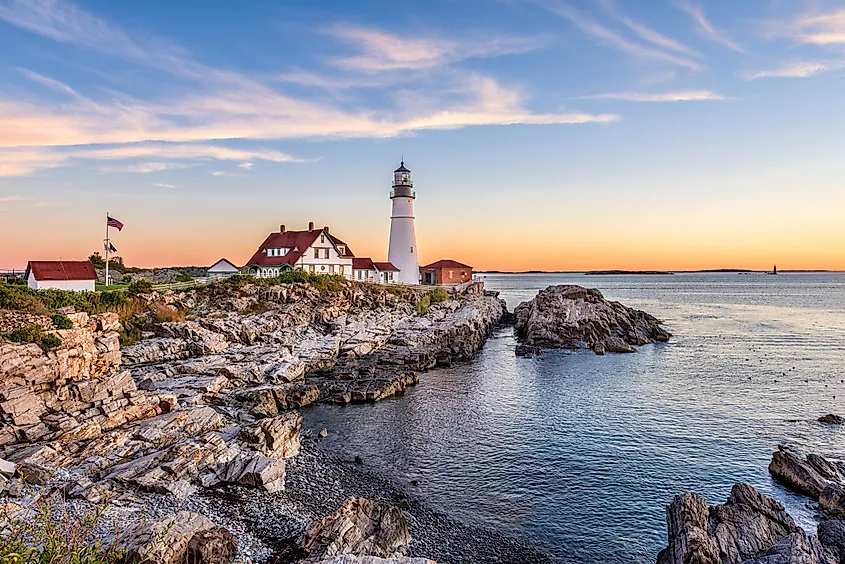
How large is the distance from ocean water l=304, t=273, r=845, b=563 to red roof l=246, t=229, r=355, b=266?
27504mm

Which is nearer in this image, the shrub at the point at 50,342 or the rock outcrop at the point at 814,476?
the rock outcrop at the point at 814,476

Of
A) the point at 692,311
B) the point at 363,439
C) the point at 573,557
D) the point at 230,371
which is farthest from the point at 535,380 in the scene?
the point at 692,311

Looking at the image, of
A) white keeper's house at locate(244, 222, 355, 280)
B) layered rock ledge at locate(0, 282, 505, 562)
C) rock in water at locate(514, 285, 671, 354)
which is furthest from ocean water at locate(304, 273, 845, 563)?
white keeper's house at locate(244, 222, 355, 280)

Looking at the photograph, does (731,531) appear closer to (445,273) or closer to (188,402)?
(188,402)

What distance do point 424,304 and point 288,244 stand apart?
59.7 ft

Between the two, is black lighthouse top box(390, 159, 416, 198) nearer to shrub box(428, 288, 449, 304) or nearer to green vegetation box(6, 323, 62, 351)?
shrub box(428, 288, 449, 304)

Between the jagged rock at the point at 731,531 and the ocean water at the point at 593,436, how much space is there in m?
1.86

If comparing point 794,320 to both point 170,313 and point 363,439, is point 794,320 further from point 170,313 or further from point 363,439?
point 170,313

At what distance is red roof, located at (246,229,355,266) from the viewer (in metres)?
61.5

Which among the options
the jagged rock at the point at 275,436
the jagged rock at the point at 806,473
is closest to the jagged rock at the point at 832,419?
the jagged rock at the point at 806,473

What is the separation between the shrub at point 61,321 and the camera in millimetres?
23578

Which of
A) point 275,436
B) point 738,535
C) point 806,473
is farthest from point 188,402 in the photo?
point 806,473

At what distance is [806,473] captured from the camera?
727 inches

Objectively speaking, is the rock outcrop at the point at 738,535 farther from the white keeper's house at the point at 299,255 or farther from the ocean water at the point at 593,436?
the white keeper's house at the point at 299,255
